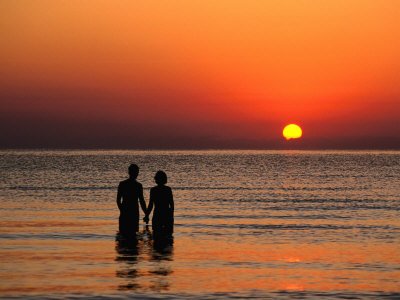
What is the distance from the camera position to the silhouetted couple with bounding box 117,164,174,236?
18.6 m

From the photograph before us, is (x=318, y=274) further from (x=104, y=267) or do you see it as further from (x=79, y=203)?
(x=79, y=203)

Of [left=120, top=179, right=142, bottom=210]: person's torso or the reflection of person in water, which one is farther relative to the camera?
[left=120, top=179, right=142, bottom=210]: person's torso

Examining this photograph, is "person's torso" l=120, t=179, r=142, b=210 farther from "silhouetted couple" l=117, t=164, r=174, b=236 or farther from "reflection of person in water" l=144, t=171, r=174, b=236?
"reflection of person in water" l=144, t=171, r=174, b=236

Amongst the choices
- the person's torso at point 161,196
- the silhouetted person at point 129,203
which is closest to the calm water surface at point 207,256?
the silhouetted person at point 129,203

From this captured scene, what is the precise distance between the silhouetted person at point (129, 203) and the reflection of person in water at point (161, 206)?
1.12 feet

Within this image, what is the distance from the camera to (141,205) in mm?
18859

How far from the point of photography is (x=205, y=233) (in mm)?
22359

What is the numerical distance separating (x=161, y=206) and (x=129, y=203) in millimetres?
845

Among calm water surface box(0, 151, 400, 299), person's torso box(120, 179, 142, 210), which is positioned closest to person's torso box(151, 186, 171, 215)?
person's torso box(120, 179, 142, 210)

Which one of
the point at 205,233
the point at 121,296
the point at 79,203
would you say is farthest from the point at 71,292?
the point at 79,203

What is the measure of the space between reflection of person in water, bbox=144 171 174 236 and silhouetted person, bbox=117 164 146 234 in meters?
0.34

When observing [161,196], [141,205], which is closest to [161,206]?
[161,196]

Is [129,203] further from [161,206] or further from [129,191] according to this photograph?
[161,206]

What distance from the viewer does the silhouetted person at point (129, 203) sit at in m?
18.7
